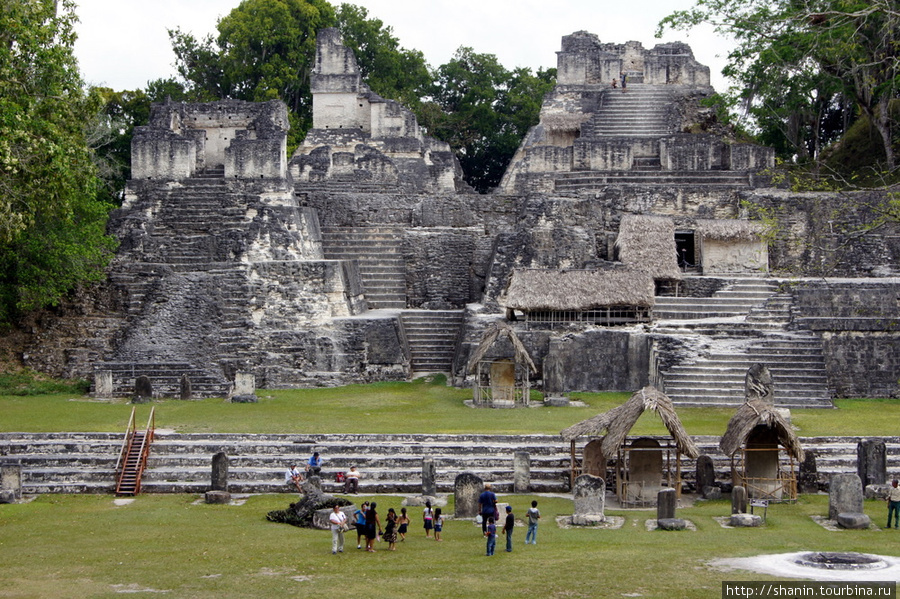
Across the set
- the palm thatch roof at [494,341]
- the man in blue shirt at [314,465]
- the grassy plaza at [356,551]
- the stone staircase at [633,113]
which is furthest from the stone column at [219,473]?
the stone staircase at [633,113]

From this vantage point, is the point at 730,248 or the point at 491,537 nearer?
the point at 491,537

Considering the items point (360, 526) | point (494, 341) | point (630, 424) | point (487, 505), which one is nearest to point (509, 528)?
point (487, 505)

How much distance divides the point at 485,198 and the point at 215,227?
645cm

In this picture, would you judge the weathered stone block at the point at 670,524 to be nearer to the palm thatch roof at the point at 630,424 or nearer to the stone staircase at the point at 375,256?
the palm thatch roof at the point at 630,424

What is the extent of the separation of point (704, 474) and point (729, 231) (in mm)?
11276

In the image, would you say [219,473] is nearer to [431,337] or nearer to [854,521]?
[854,521]

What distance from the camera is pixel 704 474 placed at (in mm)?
16938

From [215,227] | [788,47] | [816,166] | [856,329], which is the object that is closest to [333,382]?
[215,227]

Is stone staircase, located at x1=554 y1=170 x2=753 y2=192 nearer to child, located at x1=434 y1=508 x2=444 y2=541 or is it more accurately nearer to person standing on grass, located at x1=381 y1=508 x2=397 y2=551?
child, located at x1=434 y1=508 x2=444 y2=541

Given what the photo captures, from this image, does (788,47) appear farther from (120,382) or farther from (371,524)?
(371,524)

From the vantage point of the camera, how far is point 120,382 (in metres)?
23.7

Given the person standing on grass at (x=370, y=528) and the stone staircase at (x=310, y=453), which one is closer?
the person standing on grass at (x=370, y=528)

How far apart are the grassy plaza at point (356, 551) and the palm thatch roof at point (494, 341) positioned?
2.66 meters

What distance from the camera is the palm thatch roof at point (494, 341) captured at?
22109 mm
